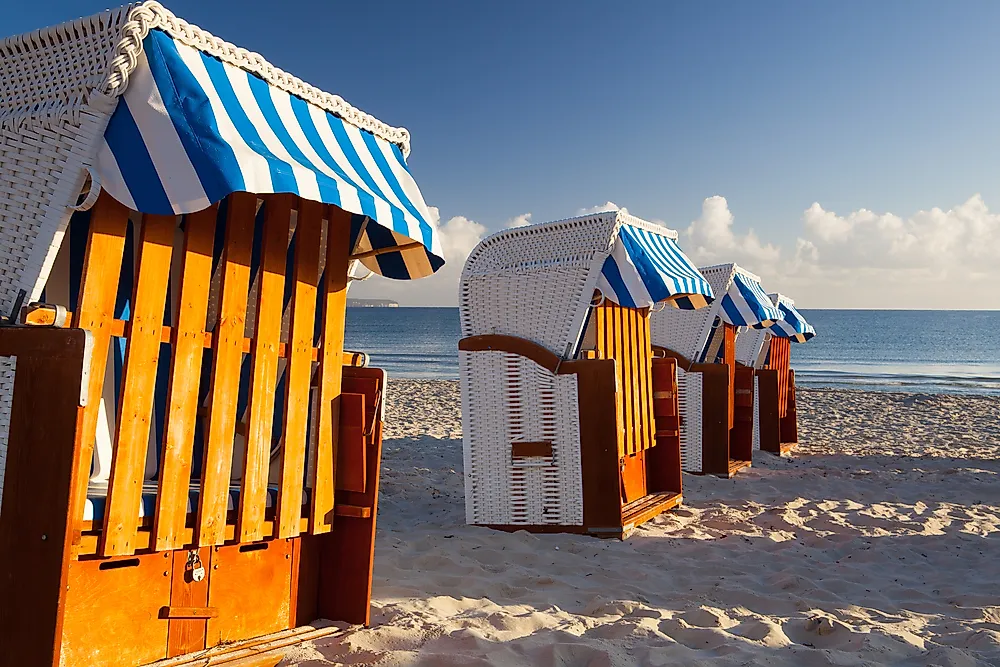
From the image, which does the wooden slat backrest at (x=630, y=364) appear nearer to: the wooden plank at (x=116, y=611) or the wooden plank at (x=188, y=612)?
the wooden plank at (x=188, y=612)

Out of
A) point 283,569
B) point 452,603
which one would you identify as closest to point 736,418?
point 452,603

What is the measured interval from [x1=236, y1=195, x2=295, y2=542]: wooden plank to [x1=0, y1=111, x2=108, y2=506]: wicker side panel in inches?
27.1

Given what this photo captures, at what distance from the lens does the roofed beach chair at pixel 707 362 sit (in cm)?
708

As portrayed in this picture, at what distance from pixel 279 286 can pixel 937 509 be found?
5514 millimetres

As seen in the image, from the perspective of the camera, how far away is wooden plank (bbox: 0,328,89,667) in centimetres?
203

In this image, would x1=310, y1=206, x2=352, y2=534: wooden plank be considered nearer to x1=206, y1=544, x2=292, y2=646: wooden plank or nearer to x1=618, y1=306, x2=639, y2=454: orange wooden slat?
x1=206, y1=544, x2=292, y2=646: wooden plank

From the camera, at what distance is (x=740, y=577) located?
3914mm

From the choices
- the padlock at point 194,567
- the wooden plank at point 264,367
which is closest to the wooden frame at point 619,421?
the wooden plank at point 264,367

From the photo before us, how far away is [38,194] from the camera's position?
86.4 inches

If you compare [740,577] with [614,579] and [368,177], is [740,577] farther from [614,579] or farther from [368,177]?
[368,177]

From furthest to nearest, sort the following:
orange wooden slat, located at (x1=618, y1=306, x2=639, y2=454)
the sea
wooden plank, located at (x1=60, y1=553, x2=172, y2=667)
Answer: the sea → orange wooden slat, located at (x1=618, y1=306, x2=639, y2=454) → wooden plank, located at (x1=60, y1=553, x2=172, y2=667)

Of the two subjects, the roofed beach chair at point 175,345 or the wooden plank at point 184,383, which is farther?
the wooden plank at point 184,383

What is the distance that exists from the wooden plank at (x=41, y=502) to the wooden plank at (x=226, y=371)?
1.69 feet

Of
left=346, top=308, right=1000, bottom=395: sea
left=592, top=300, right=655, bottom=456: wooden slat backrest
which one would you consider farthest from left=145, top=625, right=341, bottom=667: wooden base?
left=346, top=308, right=1000, bottom=395: sea
